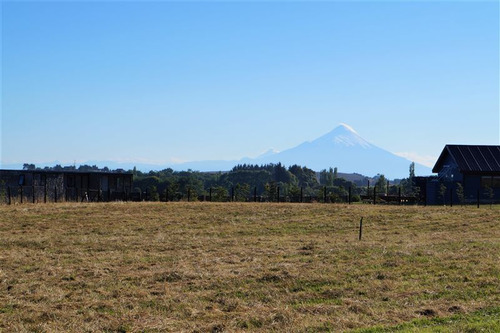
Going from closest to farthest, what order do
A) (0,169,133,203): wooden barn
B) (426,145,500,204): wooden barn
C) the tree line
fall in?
(0,169,133,203): wooden barn < the tree line < (426,145,500,204): wooden barn

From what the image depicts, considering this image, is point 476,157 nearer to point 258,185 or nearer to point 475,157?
point 475,157

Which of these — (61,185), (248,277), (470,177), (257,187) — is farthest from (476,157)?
(257,187)

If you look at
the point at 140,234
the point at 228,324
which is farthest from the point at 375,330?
the point at 140,234

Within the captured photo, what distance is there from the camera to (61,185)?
181 ft

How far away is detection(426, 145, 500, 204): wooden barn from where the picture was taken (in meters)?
51.7

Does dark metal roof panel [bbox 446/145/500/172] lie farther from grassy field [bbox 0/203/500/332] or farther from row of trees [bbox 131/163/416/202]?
grassy field [bbox 0/203/500/332]

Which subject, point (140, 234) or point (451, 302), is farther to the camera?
point (140, 234)

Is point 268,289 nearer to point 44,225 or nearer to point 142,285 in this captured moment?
point 142,285

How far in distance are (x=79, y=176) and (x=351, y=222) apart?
3977cm

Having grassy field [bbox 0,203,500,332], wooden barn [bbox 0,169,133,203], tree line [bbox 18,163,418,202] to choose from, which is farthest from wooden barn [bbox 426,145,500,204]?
wooden barn [bbox 0,169,133,203]

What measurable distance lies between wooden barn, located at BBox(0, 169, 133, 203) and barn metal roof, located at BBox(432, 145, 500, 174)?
34.0 meters

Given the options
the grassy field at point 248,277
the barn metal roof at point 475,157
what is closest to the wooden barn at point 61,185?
the grassy field at point 248,277

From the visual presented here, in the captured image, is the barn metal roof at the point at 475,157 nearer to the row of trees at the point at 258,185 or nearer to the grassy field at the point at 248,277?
the row of trees at the point at 258,185

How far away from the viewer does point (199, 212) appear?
34438 millimetres
